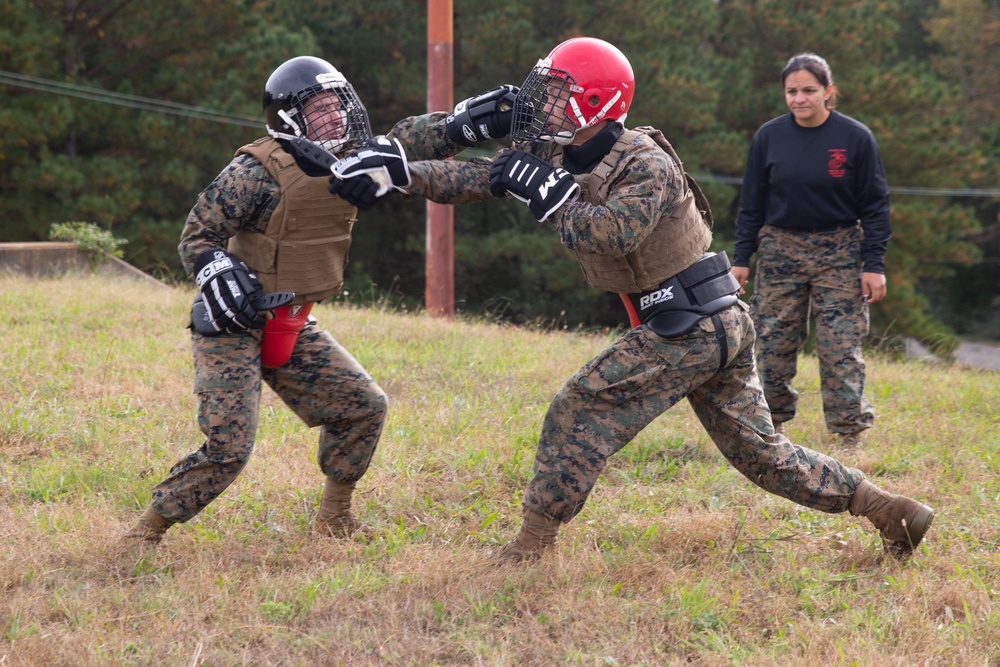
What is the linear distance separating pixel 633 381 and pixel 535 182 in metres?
0.81

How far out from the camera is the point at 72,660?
326 centimetres

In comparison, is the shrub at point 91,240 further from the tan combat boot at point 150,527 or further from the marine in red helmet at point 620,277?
the marine in red helmet at point 620,277

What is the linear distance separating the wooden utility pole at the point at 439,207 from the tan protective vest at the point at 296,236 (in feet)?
22.4

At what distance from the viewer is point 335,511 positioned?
444 centimetres

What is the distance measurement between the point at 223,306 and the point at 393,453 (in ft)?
6.14

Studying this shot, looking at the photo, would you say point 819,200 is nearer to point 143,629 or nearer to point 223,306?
point 223,306

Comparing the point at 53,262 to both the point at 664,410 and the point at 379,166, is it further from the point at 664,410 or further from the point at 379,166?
the point at 664,410

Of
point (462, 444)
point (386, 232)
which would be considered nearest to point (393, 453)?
point (462, 444)

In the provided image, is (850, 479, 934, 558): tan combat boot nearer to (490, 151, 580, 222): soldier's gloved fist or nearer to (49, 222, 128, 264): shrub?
(490, 151, 580, 222): soldier's gloved fist

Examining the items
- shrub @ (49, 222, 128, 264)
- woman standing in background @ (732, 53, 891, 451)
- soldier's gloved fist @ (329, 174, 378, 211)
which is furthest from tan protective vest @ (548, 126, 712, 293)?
shrub @ (49, 222, 128, 264)

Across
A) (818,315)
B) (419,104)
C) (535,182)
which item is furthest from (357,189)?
(419,104)

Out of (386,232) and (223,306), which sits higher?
(223,306)

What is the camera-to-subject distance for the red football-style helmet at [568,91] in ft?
12.0

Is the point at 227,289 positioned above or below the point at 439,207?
above
